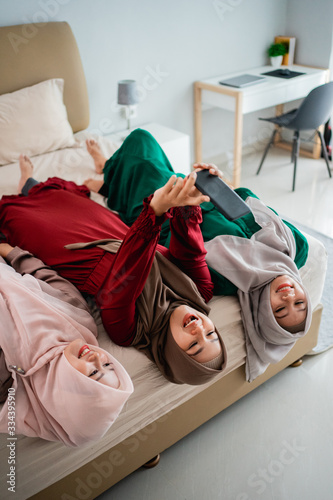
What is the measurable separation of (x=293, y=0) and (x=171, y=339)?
3.29m

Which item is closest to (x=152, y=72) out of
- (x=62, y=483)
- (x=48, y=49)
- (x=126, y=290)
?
(x=48, y=49)

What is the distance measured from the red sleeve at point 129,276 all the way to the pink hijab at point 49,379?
0.28ft

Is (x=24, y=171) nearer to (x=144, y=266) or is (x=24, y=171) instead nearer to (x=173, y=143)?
(x=173, y=143)

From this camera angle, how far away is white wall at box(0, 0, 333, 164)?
256 centimetres

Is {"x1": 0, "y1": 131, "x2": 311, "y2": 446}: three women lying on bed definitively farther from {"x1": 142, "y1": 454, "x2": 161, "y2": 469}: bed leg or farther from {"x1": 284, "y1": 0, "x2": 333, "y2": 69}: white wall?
{"x1": 284, "y1": 0, "x2": 333, "y2": 69}: white wall

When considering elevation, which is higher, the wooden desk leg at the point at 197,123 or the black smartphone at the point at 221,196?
the black smartphone at the point at 221,196

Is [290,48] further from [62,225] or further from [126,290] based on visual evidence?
[126,290]

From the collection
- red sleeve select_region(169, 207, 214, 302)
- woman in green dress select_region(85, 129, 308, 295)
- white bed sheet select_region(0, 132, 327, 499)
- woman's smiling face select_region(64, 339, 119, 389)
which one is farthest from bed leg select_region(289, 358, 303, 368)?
woman's smiling face select_region(64, 339, 119, 389)

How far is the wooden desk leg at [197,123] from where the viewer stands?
10.5 ft

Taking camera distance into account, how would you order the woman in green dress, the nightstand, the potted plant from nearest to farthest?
the woman in green dress, the nightstand, the potted plant

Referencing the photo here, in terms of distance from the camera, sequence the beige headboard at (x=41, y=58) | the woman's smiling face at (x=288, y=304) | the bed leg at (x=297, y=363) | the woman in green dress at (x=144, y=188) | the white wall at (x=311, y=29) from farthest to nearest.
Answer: the white wall at (x=311, y=29)
the beige headboard at (x=41, y=58)
the bed leg at (x=297, y=363)
the woman in green dress at (x=144, y=188)
the woman's smiling face at (x=288, y=304)

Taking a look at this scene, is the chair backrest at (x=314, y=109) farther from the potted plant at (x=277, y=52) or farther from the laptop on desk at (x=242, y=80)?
the potted plant at (x=277, y=52)

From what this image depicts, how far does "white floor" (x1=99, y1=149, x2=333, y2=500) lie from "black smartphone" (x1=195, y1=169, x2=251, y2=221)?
0.90 metres

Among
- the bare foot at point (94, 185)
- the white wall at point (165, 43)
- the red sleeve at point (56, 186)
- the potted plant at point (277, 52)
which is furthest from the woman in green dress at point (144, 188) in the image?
the potted plant at point (277, 52)
